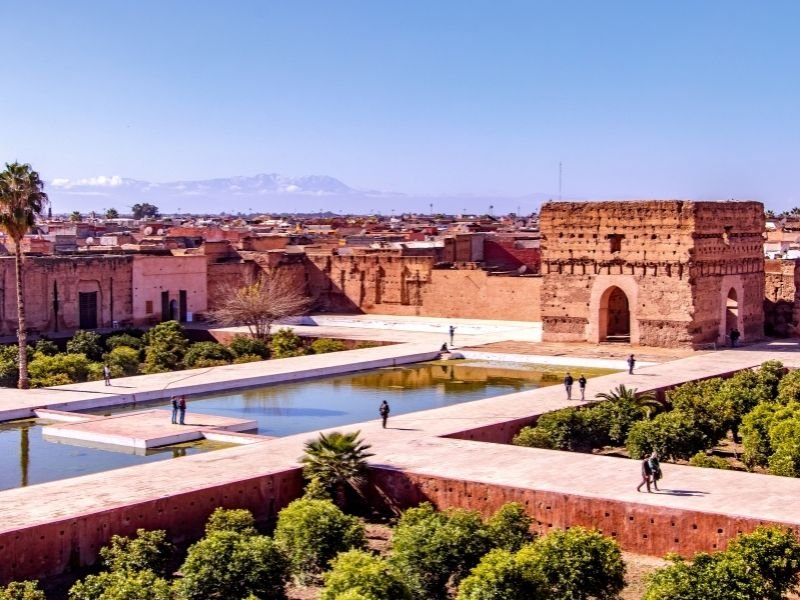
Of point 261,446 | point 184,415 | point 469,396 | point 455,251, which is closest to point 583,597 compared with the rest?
point 261,446

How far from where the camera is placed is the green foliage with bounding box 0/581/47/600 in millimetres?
11547

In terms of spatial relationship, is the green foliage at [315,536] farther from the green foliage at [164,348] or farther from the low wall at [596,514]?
the green foliage at [164,348]

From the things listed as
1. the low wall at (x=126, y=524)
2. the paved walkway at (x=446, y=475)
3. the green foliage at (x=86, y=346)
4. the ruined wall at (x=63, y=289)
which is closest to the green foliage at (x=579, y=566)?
the paved walkway at (x=446, y=475)

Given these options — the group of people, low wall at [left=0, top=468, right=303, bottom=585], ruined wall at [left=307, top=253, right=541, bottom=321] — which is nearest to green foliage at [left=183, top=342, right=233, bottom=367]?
the group of people

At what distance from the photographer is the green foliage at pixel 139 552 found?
42.2ft

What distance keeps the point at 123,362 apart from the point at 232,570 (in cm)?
1633

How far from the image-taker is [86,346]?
29688mm

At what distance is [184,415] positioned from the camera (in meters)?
20.3

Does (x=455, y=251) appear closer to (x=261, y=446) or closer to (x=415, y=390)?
(x=415, y=390)

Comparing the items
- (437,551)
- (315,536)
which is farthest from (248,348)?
(437,551)

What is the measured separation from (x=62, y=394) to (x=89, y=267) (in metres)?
11.8

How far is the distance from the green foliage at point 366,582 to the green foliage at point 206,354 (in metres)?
17.3

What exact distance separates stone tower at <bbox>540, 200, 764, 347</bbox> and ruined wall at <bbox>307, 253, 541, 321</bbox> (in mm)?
4337

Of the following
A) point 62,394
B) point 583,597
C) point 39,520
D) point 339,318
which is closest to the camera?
point 583,597
